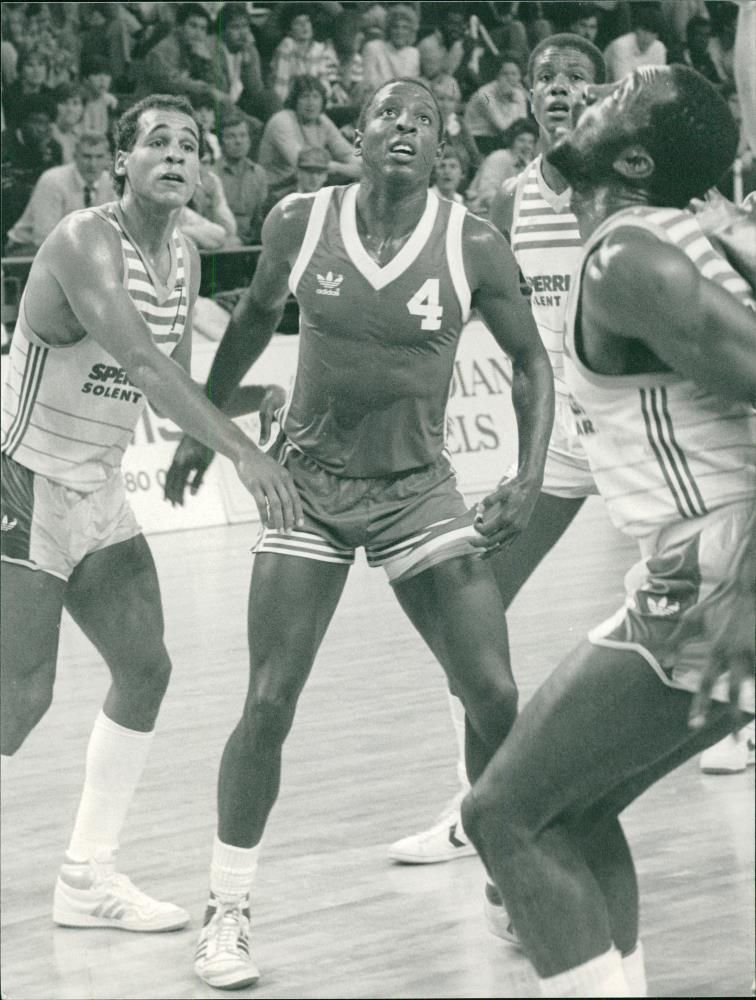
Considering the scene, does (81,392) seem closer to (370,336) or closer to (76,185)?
(370,336)

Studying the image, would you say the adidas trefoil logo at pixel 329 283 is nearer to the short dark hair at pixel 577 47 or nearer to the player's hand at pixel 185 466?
the player's hand at pixel 185 466

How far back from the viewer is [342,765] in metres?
5.82

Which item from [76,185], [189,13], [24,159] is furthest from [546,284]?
[189,13]

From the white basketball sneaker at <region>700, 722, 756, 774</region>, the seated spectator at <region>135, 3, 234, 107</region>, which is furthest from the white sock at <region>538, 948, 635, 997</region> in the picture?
the seated spectator at <region>135, 3, 234, 107</region>

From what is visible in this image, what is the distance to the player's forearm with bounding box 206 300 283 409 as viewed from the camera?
4.37m

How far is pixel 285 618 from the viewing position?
4070mm

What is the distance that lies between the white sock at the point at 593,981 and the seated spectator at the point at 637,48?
43.4 feet

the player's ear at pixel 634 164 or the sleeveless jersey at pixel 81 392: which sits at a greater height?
Answer: the player's ear at pixel 634 164

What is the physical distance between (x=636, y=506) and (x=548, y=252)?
233cm

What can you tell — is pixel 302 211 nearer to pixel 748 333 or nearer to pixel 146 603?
pixel 146 603

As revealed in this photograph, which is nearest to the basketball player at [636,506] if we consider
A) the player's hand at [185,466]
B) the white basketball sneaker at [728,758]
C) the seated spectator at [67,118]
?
the player's hand at [185,466]

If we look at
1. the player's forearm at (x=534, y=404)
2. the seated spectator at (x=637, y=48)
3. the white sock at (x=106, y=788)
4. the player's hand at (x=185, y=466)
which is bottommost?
the seated spectator at (x=637, y=48)

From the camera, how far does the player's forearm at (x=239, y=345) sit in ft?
14.3

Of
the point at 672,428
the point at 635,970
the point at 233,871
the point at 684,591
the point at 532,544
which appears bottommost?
the point at 233,871
